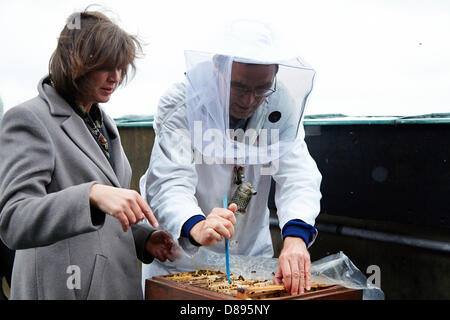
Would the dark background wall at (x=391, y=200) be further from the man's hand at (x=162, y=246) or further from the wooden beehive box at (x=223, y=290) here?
the man's hand at (x=162, y=246)

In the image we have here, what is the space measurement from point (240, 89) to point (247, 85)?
3 cm

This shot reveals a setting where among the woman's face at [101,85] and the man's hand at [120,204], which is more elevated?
→ the woman's face at [101,85]

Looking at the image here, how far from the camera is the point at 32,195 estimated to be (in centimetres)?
122

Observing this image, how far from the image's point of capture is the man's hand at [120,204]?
1138mm

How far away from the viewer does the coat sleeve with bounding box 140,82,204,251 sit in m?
1.62

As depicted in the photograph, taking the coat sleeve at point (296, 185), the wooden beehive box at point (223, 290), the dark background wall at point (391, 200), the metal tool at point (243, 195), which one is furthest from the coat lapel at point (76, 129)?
the dark background wall at point (391, 200)

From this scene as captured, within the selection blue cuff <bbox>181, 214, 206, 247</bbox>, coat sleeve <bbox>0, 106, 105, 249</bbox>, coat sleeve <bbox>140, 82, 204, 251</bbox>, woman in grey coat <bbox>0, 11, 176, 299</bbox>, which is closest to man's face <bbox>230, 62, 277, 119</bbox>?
coat sleeve <bbox>140, 82, 204, 251</bbox>

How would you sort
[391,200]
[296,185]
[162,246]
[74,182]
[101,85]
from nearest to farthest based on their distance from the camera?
[74,182], [101,85], [162,246], [296,185], [391,200]

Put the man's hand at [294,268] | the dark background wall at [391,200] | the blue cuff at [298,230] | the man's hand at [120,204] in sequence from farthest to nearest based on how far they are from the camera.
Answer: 1. the dark background wall at [391,200]
2. the blue cuff at [298,230]
3. the man's hand at [294,268]
4. the man's hand at [120,204]

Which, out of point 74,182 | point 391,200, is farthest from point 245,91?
point 391,200

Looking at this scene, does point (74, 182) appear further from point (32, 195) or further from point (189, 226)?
point (189, 226)
